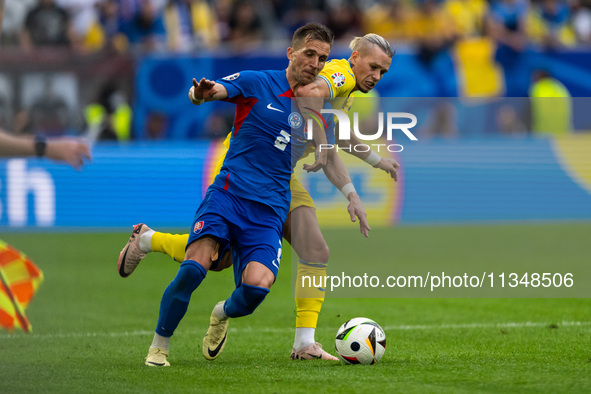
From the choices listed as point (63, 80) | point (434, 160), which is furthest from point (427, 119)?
point (63, 80)

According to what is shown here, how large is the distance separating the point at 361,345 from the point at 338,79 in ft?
5.90

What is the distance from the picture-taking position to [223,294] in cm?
1055

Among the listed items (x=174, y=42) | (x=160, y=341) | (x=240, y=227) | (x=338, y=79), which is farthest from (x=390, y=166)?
(x=174, y=42)

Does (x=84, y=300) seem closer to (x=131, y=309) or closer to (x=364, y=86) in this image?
(x=131, y=309)

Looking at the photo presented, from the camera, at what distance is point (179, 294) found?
636 centimetres

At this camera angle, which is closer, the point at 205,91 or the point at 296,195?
the point at 205,91

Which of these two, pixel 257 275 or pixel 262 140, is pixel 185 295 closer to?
pixel 257 275

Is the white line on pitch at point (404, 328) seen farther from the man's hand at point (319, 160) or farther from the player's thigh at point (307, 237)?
the man's hand at point (319, 160)

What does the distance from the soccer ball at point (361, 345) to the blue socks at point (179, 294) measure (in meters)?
1.07

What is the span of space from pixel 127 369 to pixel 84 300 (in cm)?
382

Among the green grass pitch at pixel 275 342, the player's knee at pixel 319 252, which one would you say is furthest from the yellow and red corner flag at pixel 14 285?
the player's knee at pixel 319 252

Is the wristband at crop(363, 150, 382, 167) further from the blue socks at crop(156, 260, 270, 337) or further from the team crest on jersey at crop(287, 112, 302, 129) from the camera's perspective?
the blue socks at crop(156, 260, 270, 337)

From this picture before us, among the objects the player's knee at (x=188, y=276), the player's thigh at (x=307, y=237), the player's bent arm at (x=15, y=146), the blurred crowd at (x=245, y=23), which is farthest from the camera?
the blurred crowd at (x=245, y=23)

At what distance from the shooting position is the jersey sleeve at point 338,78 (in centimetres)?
663
